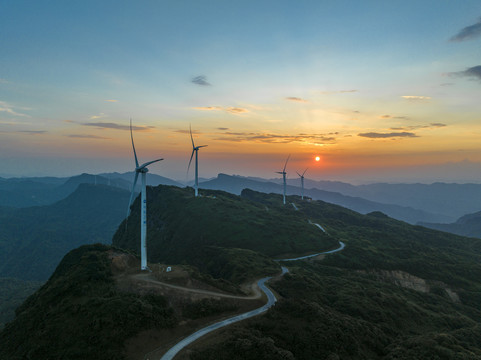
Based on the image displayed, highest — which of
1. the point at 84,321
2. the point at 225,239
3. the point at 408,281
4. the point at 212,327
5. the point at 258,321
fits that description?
the point at 84,321

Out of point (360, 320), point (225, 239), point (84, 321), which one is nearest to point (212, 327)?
point (84, 321)

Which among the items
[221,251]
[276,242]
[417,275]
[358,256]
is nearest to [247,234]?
[276,242]

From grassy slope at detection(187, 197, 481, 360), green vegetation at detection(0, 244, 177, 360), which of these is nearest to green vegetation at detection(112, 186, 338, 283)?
grassy slope at detection(187, 197, 481, 360)

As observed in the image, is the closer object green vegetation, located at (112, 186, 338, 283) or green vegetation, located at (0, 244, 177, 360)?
green vegetation, located at (0, 244, 177, 360)

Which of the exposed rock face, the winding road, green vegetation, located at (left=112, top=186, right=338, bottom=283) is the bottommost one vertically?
the exposed rock face

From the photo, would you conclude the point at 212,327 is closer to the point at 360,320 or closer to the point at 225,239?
the point at 360,320

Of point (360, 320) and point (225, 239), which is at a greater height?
point (360, 320)

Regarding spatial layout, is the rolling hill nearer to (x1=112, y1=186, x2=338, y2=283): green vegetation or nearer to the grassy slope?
the grassy slope

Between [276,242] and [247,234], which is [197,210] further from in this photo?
[276,242]
